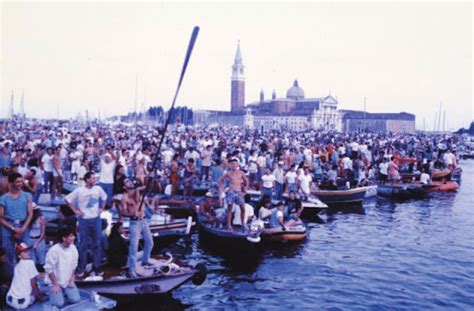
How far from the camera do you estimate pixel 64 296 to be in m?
7.79

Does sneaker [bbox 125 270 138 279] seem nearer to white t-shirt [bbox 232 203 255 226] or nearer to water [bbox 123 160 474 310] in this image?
water [bbox 123 160 474 310]

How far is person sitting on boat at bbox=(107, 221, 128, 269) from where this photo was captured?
33.3 feet

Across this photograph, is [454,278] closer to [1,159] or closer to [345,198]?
[345,198]

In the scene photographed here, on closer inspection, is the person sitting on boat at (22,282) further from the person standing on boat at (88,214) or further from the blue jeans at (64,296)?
the person standing on boat at (88,214)

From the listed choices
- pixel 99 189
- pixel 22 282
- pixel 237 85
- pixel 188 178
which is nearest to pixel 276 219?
pixel 188 178

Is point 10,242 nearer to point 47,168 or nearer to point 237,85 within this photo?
point 47,168

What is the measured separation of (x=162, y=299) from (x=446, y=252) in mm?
9497

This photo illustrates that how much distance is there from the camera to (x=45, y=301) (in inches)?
304

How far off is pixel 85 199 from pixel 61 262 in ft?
6.31

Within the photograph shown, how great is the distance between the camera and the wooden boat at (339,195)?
2231 centimetres

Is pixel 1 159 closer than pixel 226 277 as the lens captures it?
No

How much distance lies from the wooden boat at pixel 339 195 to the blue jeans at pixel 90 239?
13824 millimetres

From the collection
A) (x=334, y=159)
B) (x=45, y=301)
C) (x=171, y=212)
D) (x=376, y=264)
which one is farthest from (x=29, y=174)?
(x=334, y=159)

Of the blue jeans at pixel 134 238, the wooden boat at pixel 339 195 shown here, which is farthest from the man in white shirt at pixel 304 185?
the blue jeans at pixel 134 238
